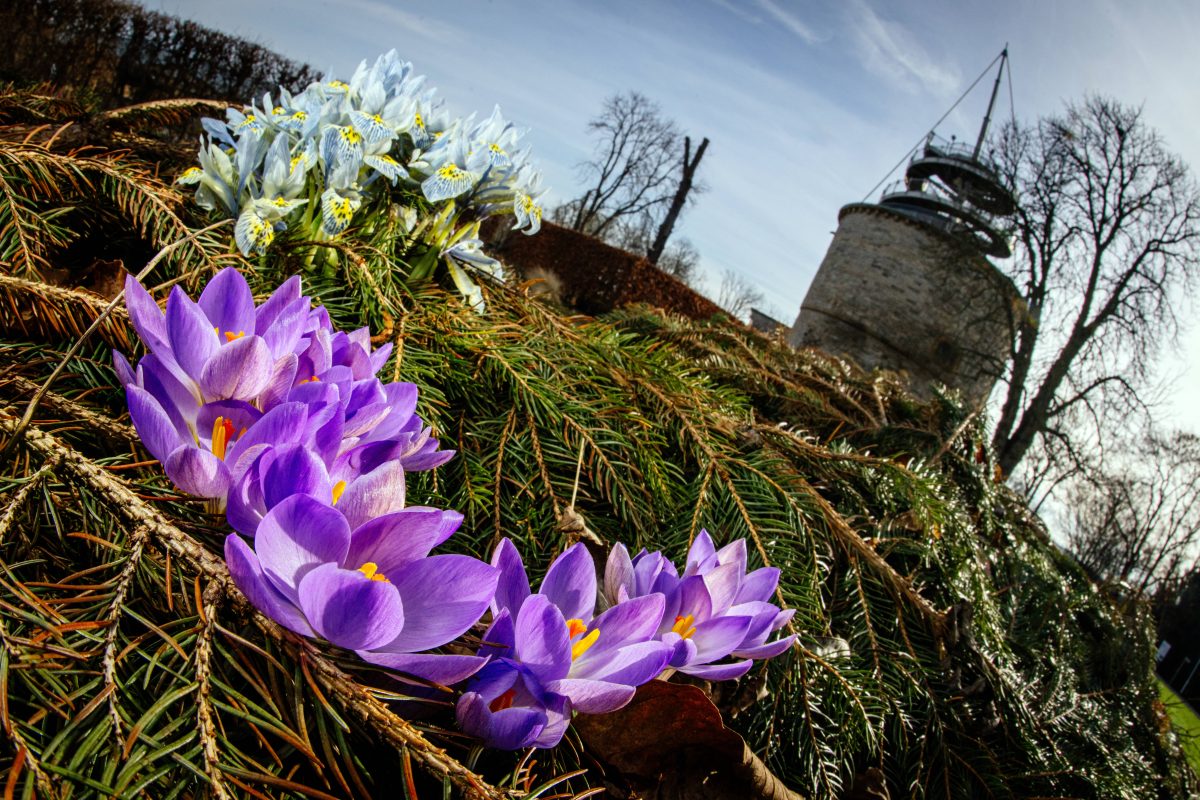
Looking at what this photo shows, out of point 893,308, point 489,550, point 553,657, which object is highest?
point 893,308

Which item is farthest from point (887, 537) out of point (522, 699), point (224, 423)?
point (224, 423)

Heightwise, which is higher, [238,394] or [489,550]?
[238,394]

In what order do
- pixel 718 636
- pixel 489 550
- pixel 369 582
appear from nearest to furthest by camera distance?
pixel 369 582
pixel 718 636
pixel 489 550

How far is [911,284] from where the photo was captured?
26.8 meters

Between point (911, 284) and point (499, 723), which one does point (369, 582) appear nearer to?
point (499, 723)

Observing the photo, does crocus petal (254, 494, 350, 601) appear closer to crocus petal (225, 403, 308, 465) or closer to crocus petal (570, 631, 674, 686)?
crocus petal (225, 403, 308, 465)

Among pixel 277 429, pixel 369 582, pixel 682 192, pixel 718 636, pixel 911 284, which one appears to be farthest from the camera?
pixel 682 192

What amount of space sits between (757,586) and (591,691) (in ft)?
0.79

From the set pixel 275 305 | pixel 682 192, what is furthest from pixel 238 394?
pixel 682 192

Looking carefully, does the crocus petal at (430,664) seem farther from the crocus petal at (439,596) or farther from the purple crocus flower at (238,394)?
the purple crocus flower at (238,394)

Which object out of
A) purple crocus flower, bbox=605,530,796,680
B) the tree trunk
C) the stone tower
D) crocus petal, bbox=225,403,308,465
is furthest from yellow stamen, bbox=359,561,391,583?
the tree trunk

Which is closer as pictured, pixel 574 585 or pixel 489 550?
pixel 574 585

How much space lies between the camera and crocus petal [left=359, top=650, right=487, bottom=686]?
365mm

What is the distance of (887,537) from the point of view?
1.27m
